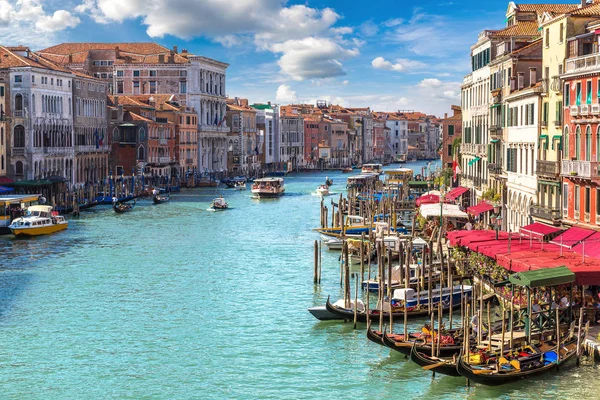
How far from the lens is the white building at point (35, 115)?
44.1 m

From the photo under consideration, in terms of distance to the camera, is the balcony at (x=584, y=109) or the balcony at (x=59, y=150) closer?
the balcony at (x=584, y=109)

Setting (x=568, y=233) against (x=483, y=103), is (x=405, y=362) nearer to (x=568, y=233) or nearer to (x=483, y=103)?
(x=568, y=233)

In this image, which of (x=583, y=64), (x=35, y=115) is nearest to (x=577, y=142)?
(x=583, y=64)

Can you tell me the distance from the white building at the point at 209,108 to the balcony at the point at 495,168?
1718 inches

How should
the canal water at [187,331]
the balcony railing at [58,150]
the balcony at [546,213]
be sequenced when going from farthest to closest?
the balcony railing at [58,150], the balcony at [546,213], the canal water at [187,331]

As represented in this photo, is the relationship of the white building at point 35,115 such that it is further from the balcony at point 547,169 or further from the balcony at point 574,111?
the balcony at point 574,111

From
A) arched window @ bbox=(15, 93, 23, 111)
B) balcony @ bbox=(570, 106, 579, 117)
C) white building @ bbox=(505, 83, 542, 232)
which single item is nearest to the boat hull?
arched window @ bbox=(15, 93, 23, 111)

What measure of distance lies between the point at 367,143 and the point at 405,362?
356 feet

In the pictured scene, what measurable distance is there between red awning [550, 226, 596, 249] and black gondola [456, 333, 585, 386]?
12.1 ft

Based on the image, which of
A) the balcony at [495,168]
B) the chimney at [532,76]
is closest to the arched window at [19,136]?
the balcony at [495,168]

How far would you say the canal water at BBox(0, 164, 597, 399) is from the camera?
14844 millimetres

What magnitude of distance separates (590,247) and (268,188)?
127ft

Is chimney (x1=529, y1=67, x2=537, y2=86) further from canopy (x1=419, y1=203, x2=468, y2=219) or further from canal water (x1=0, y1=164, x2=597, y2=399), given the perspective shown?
canal water (x1=0, y1=164, x2=597, y2=399)

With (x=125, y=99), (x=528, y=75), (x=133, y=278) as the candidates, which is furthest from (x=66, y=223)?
(x=125, y=99)
